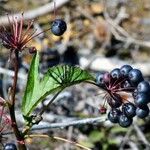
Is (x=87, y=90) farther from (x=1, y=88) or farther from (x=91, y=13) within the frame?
(x=91, y=13)

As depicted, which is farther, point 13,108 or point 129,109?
point 129,109

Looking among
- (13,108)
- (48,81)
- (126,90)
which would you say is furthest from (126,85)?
(13,108)

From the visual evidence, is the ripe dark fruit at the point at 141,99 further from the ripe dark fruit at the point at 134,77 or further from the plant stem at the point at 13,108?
the plant stem at the point at 13,108

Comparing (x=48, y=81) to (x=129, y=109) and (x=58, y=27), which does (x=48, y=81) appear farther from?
(x=129, y=109)

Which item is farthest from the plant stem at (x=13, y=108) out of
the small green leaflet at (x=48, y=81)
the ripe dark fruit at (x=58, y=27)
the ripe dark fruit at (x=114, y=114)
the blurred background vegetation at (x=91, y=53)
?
the blurred background vegetation at (x=91, y=53)

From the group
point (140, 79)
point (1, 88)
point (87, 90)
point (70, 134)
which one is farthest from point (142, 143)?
point (140, 79)

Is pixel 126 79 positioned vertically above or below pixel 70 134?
above

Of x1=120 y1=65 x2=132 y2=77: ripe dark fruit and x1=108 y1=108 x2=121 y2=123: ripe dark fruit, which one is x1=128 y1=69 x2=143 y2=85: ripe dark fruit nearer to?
x1=120 y1=65 x2=132 y2=77: ripe dark fruit
